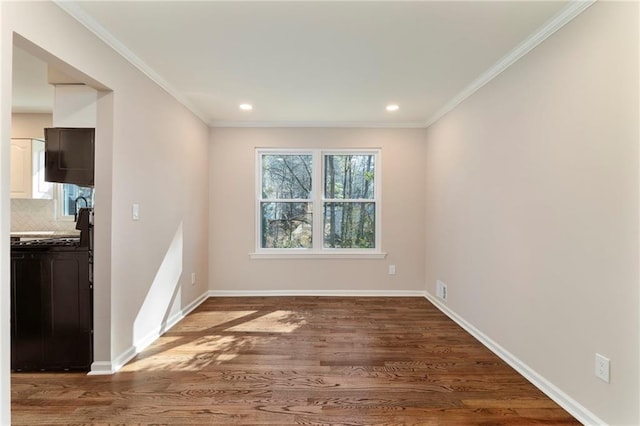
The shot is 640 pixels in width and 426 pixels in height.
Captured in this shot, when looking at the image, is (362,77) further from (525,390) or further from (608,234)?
(525,390)

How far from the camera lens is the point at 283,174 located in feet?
14.5

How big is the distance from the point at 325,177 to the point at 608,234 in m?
3.23

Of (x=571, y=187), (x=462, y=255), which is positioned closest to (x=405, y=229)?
(x=462, y=255)

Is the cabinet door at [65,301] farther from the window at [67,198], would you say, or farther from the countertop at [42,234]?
the window at [67,198]

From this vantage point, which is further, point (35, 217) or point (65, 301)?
point (35, 217)

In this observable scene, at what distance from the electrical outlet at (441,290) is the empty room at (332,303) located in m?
0.03

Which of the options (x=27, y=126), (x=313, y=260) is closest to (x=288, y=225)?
(x=313, y=260)

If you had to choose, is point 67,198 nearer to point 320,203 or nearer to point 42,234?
point 42,234

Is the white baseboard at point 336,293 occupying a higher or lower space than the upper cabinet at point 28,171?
lower

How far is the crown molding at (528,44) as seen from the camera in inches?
70.5

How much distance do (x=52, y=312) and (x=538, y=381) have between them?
139 inches

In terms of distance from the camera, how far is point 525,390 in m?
2.08

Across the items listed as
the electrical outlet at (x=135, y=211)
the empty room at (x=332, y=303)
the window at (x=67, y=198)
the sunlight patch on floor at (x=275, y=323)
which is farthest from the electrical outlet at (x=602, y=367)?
the window at (x=67, y=198)

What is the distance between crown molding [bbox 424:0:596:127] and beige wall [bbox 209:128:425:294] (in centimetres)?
120
